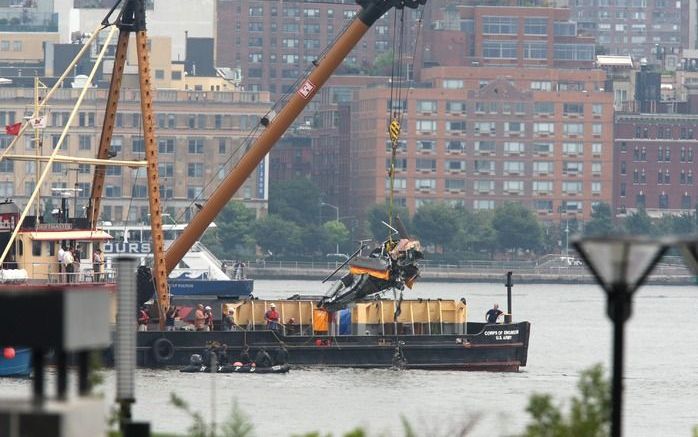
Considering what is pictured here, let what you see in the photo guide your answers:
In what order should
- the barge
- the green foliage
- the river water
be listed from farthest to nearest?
the barge
the river water
the green foliage

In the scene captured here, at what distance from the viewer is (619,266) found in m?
23.8

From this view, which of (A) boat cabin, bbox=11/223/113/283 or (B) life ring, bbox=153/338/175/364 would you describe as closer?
(B) life ring, bbox=153/338/175/364

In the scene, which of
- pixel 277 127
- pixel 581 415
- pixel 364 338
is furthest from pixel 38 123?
pixel 581 415

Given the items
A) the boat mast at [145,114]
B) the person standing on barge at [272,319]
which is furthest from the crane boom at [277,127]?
the person standing on barge at [272,319]

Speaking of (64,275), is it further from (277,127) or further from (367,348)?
(367,348)

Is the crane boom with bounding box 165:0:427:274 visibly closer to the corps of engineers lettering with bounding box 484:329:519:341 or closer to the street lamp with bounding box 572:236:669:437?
the corps of engineers lettering with bounding box 484:329:519:341

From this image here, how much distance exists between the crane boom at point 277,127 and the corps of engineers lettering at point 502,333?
863cm

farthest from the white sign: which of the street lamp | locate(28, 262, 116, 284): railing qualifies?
the street lamp

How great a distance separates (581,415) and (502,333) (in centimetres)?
4318

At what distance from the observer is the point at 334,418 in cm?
5622

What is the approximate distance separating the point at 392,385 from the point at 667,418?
8898mm

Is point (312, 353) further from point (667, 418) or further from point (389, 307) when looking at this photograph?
point (667, 418)

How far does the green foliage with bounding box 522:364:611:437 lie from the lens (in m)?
28.7

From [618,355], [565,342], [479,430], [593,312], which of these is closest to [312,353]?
[479,430]
